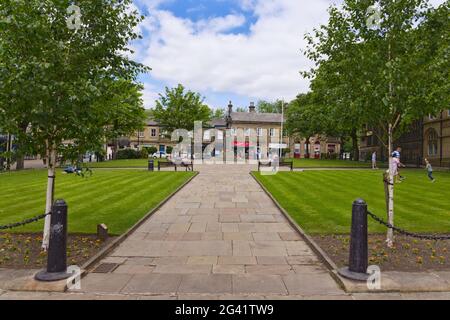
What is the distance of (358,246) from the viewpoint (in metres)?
5.64

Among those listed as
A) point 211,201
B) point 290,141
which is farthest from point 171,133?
point 211,201

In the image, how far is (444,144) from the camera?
113ft

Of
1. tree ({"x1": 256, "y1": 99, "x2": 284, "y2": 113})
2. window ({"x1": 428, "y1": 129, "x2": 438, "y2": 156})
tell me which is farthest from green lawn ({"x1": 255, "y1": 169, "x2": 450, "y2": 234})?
tree ({"x1": 256, "y1": 99, "x2": 284, "y2": 113})

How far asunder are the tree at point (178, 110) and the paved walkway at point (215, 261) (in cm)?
4379

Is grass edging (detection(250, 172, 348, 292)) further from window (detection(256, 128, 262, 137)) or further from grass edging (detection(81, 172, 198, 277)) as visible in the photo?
window (detection(256, 128, 262, 137))

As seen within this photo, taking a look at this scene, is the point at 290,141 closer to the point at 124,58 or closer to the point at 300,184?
the point at 300,184

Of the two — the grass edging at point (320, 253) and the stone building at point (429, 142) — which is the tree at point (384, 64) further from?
the stone building at point (429, 142)

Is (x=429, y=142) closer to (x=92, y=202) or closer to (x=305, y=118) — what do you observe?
(x=305, y=118)

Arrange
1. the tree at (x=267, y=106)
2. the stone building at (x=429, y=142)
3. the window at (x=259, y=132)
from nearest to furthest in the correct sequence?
1. the stone building at (x=429, y=142)
2. the window at (x=259, y=132)
3. the tree at (x=267, y=106)

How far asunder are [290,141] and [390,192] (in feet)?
240

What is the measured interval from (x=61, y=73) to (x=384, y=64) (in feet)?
22.6

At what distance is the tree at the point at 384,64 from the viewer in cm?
743

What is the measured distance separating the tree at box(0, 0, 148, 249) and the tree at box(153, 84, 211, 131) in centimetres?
4653

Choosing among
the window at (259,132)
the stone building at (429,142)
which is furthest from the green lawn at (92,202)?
the window at (259,132)
